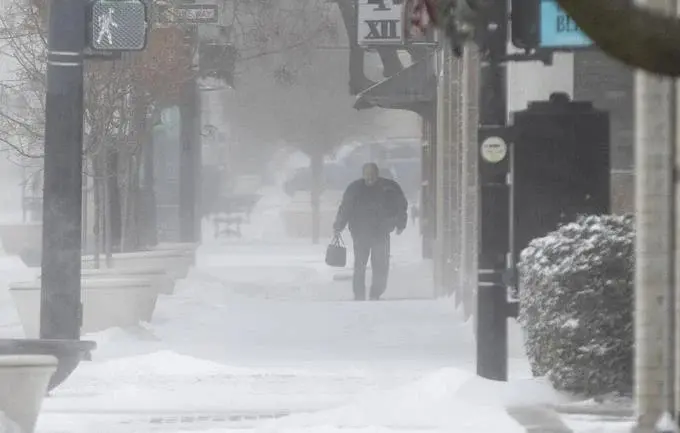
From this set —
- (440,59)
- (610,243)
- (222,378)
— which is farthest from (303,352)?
(440,59)

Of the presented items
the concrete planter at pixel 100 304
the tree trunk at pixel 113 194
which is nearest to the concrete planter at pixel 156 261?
the tree trunk at pixel 113 194

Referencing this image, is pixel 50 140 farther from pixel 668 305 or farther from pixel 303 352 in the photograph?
pixel 668 305

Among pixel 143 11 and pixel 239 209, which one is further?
pixel 239 209

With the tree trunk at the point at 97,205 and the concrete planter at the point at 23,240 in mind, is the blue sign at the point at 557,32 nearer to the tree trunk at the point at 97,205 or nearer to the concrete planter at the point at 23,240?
the tree trunk at the point at 97,205

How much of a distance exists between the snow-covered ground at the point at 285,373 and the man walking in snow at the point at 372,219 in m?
0.67

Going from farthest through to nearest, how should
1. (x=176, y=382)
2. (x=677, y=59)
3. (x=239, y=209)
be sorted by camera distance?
(x=239, y=209)
(x=176, y=382)
(x=677, y=59)

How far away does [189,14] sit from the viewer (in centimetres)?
1991

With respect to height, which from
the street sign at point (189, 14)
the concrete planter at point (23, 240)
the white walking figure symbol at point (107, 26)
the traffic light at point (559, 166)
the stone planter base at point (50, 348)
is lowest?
the concrete planter at point (23, 240)

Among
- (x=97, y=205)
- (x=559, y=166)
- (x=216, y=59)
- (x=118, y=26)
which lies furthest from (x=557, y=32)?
(x=216, y=59)

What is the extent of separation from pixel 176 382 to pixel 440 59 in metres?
10.9

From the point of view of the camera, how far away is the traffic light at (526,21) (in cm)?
951

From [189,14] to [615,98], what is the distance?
28.8 ft

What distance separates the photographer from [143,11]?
11164 millimetres

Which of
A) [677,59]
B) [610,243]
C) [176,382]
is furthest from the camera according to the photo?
[176,382]
